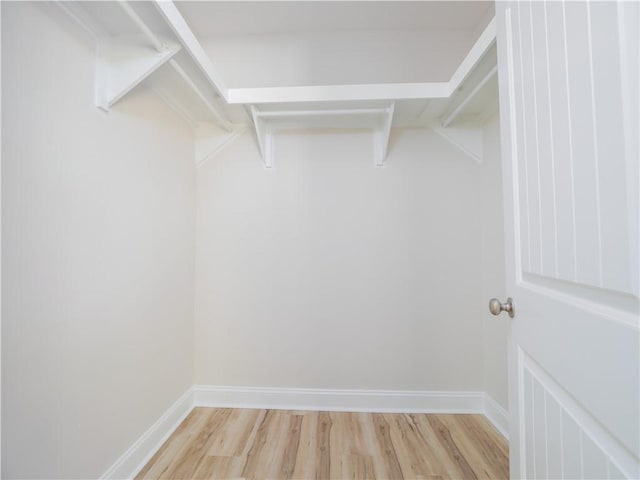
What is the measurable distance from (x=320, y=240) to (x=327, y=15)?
1483 millimetres

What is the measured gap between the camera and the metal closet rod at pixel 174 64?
3.42 ft

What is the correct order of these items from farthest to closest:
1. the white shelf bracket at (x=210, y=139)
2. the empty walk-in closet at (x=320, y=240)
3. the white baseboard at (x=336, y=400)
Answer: the white shelf bracket at (x=210, y=139) → the white baseboard at (x=336, y=400) → the empty walk-in closet at (x=320, y=240)

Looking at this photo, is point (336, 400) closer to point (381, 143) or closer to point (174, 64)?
point (381, 143)

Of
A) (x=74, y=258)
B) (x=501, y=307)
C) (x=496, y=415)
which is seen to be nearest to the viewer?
(x=501, y=307)

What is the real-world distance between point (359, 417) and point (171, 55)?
2.24m

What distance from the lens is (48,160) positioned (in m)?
0.98

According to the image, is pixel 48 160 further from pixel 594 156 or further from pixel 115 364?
pixel 594 156

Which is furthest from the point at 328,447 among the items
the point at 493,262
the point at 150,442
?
the point at 493,262

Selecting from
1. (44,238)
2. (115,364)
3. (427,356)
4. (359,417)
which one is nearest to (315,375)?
(359,417)

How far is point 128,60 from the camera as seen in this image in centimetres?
122

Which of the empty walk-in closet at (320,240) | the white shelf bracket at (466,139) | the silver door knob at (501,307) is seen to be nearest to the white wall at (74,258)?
the empty walk-in closet at (320,240)

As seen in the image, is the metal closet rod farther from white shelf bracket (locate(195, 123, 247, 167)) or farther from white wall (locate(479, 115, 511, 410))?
white wall (locate(479, 115, 511, 410))

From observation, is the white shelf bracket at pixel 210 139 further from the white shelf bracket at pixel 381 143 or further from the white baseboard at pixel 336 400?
the white baseboard at pixel 336 400

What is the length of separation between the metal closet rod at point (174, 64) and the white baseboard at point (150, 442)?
1829mm
